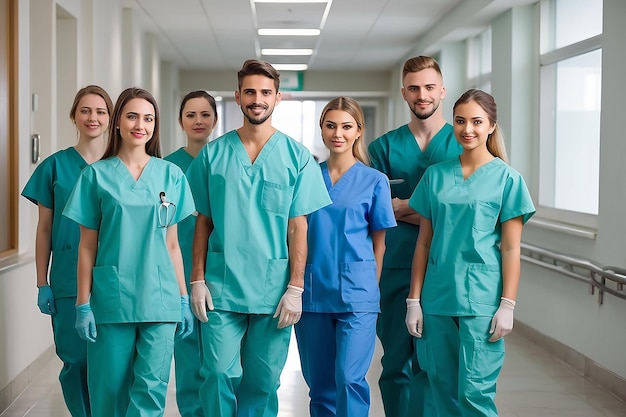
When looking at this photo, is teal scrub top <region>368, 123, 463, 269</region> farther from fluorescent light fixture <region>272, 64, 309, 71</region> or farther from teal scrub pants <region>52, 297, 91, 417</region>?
fluorescent light fixture <region>272, 64, 309, 71</region>

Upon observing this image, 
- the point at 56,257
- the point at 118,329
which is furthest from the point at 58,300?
the point at 118,329

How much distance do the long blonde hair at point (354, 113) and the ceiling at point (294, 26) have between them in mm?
3472

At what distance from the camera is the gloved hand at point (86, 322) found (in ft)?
8.39

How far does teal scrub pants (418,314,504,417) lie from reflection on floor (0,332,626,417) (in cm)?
112

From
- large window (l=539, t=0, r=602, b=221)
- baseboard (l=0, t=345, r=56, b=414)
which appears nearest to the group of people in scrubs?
baseboard (l=0, t=345, r=56, b=414)

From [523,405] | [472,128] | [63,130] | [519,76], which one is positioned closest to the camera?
[472,128]

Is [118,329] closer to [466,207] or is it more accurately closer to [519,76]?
[466,207]

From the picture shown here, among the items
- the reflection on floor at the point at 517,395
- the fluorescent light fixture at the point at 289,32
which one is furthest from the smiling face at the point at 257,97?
the fluorescent light fixture at the point at 289,32

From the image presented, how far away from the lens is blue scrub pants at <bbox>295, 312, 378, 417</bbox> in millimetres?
2836

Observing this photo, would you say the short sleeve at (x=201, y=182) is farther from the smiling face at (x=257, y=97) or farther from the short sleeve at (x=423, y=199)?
the short sleeve at (x=423, y=199)

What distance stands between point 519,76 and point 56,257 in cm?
420

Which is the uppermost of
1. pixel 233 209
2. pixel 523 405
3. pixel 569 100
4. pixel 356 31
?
pixel 356 31

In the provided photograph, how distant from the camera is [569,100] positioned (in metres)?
5.65

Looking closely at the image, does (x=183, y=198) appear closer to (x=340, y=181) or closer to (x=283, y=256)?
(x=283, y=256)
